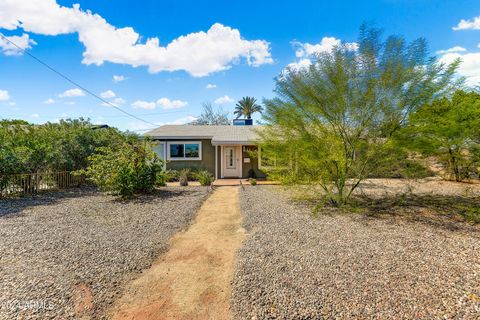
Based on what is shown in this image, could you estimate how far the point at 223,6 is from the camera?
11.6 meters

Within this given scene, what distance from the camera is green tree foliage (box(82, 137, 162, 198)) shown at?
9.27 metres

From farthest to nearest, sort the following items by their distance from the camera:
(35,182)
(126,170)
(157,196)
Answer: (35,182), (157,196), (126,170)

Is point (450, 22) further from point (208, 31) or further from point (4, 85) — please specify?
point (4, 85)

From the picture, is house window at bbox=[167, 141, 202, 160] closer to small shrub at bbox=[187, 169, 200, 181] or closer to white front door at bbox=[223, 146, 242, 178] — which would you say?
small shrub at bbox=[187, 169, 200, 181]

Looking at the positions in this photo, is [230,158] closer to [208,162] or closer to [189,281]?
[208,162]

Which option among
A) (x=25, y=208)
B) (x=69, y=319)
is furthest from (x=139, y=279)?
(x=25, y=208)

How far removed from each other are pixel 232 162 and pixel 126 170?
23.3 feet

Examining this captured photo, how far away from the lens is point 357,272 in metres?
3.62

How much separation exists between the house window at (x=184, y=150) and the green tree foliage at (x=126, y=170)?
166 inches

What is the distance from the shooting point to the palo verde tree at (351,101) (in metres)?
6.64

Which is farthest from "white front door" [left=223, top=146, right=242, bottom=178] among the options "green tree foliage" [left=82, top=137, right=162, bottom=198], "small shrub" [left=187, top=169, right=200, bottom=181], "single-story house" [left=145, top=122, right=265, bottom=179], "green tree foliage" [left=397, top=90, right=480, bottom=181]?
"green tree foliage" [left=397, top=90, right=480, bottom=181]

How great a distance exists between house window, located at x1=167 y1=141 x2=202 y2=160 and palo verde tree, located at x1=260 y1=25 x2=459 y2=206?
8005 millimetres

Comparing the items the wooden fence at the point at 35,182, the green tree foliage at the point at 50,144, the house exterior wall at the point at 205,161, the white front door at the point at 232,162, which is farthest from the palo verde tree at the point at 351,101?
the wooden fence at the point at 35,182

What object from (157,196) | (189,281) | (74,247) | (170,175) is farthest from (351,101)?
(170,175)
